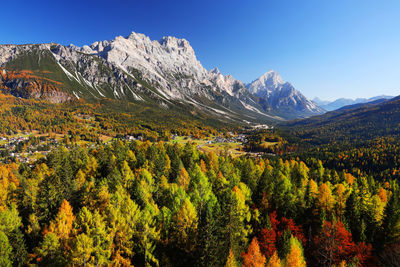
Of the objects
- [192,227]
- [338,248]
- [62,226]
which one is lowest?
[338,248]

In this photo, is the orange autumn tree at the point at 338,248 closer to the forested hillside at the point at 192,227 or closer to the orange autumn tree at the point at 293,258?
the forested hillside at the point at 192,227

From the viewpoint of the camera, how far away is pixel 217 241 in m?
28.9

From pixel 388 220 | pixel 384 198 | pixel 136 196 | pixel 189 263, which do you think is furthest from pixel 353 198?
pixel 136 196

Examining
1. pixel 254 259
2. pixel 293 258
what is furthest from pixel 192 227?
pixel 293 258

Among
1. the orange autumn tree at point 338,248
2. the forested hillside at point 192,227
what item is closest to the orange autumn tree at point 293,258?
the forested hillside at point 192,227

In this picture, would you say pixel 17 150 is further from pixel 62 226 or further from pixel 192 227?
pixel 192 227

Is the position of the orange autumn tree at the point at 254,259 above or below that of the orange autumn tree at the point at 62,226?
below

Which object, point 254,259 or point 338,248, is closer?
point 254,259

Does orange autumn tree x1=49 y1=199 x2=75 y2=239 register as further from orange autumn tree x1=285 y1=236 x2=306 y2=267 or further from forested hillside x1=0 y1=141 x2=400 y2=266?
orange autumn tree x1=285 y1=236 x2=306 y2=267

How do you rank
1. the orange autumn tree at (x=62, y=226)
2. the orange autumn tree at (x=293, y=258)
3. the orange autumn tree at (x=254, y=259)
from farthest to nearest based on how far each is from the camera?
1. the orange autumn tree at (x=62, y=226)
2. the orange autumn tree at (x=254, y=259)
3. the orange autumn tree at (x=293, y=258)

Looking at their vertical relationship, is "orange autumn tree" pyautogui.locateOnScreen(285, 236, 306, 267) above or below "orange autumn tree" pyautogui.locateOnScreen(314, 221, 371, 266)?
above

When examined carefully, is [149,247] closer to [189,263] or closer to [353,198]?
[189,263]

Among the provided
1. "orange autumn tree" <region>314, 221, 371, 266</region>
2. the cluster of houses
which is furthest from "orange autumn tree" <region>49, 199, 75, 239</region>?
the cluster of houses

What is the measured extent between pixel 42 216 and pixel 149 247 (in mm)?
29075
